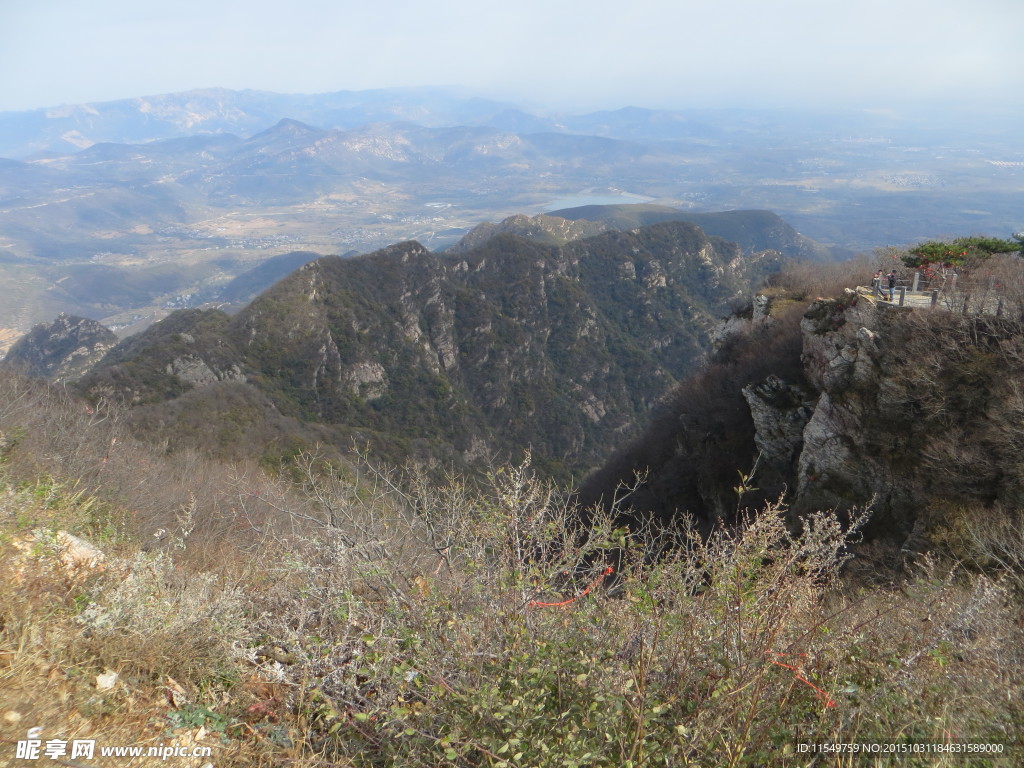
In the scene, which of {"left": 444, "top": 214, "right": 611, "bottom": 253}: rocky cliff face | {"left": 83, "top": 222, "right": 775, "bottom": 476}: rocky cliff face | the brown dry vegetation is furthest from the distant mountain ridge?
the brown dry vegetation

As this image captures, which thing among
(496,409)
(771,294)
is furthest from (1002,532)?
(496,409)

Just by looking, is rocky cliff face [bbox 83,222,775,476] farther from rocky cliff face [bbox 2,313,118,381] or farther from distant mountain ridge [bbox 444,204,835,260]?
distant mountain ridge [bbox 444,204,835,260]

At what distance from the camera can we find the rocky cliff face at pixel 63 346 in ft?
229

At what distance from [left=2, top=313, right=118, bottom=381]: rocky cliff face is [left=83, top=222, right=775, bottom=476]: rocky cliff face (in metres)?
20.0

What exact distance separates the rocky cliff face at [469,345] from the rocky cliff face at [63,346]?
20.0 meters

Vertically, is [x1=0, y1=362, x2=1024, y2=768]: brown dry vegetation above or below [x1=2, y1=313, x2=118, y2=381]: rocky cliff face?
above

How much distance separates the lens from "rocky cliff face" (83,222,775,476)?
51375mm

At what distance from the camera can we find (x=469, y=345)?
76.7 m

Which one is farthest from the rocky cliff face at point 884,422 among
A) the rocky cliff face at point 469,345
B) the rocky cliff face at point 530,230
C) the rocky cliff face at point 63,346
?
the rocky cliff face at point 530,230

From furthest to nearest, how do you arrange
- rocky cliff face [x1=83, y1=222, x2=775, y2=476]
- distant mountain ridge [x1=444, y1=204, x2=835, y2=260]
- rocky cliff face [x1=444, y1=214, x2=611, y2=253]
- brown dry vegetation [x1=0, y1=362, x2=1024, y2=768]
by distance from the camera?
distant mountain ridge [x1=444, y1=204, x2=835, y2=260] → rocky cliff face [x1=444, y1=214, x2=611, y2=253] → rocky cliff face [x1=83, y1=222, x2=775, y2=476] → brown dry vegetation [x1=0, y1=362, x2=1024, y2=768]

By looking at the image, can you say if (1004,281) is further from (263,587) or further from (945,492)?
(263,587)

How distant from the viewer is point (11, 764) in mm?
2516

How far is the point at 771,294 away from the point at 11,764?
34.4 m

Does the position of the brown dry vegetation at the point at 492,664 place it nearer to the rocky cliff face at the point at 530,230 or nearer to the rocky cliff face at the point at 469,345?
the rocky cliff face at the point at 469,345
